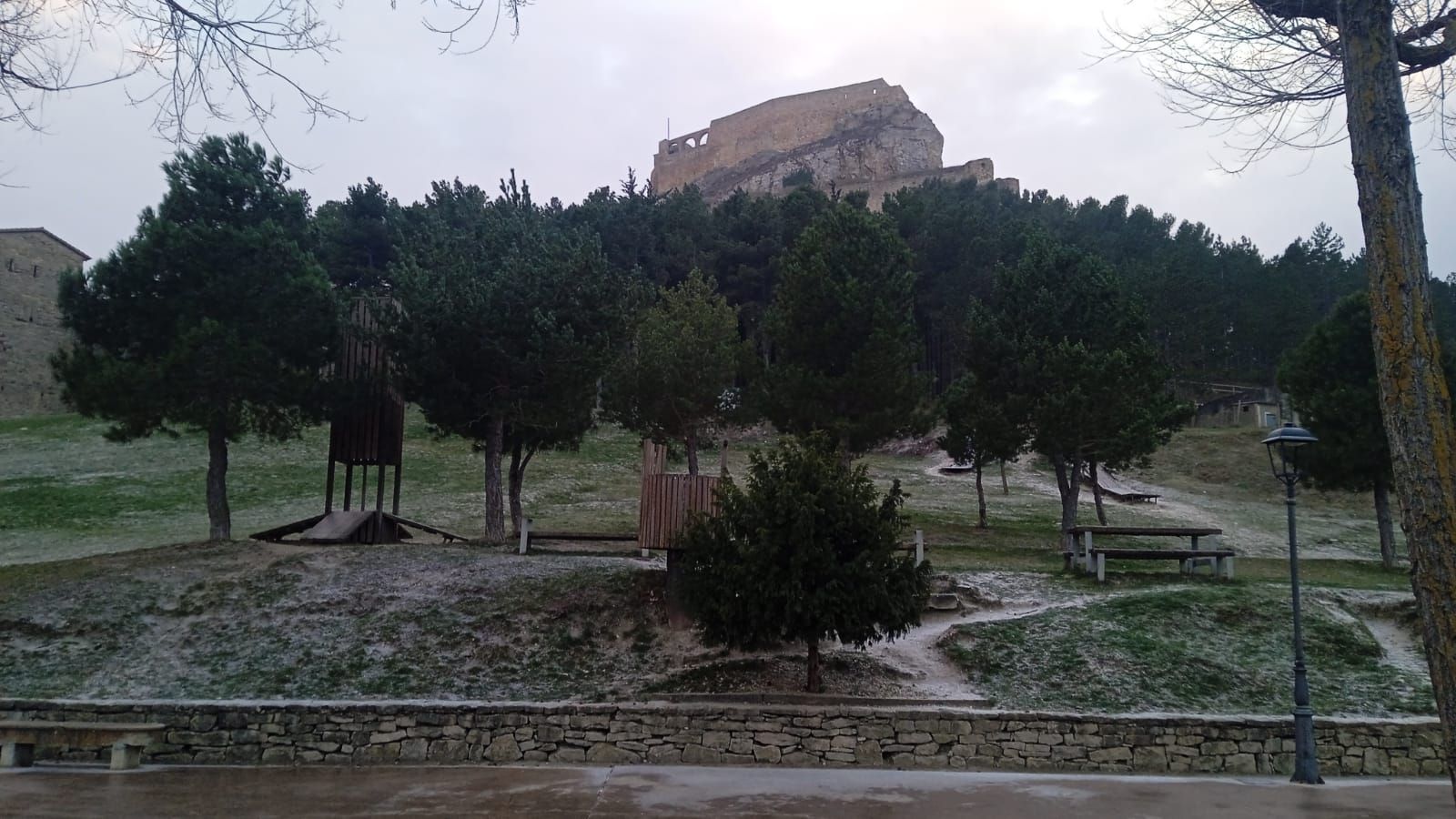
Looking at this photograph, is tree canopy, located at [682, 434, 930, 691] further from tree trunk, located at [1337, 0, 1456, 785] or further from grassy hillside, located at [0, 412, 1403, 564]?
grassy hillside, located at [0, 412, 1403, 564]

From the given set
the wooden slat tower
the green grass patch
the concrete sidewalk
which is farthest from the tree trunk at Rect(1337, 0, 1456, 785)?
the wooden slat tower

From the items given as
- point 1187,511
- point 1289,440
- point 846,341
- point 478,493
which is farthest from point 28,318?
point 1289,440

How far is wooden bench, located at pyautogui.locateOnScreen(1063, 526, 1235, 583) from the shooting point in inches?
672

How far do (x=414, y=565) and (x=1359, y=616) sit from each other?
16154 millimetres

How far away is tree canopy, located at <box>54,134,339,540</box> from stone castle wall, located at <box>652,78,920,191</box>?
258 ft

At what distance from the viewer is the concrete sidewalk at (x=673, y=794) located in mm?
8102

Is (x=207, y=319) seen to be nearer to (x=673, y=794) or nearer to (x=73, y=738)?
(x=73, y=738)

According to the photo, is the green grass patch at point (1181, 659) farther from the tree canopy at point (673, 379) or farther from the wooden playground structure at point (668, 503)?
the tree canopy at point (673, 379)

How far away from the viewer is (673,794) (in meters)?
8.77

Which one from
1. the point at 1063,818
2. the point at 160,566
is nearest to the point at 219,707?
the point at 160,566

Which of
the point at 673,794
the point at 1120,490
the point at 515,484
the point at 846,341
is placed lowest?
A: the point at 673,794

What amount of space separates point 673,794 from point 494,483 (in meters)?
12.7

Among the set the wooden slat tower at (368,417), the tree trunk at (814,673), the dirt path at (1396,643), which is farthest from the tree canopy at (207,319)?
the dirt path at (1396,643)

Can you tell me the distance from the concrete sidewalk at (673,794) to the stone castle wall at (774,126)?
86742 mm
